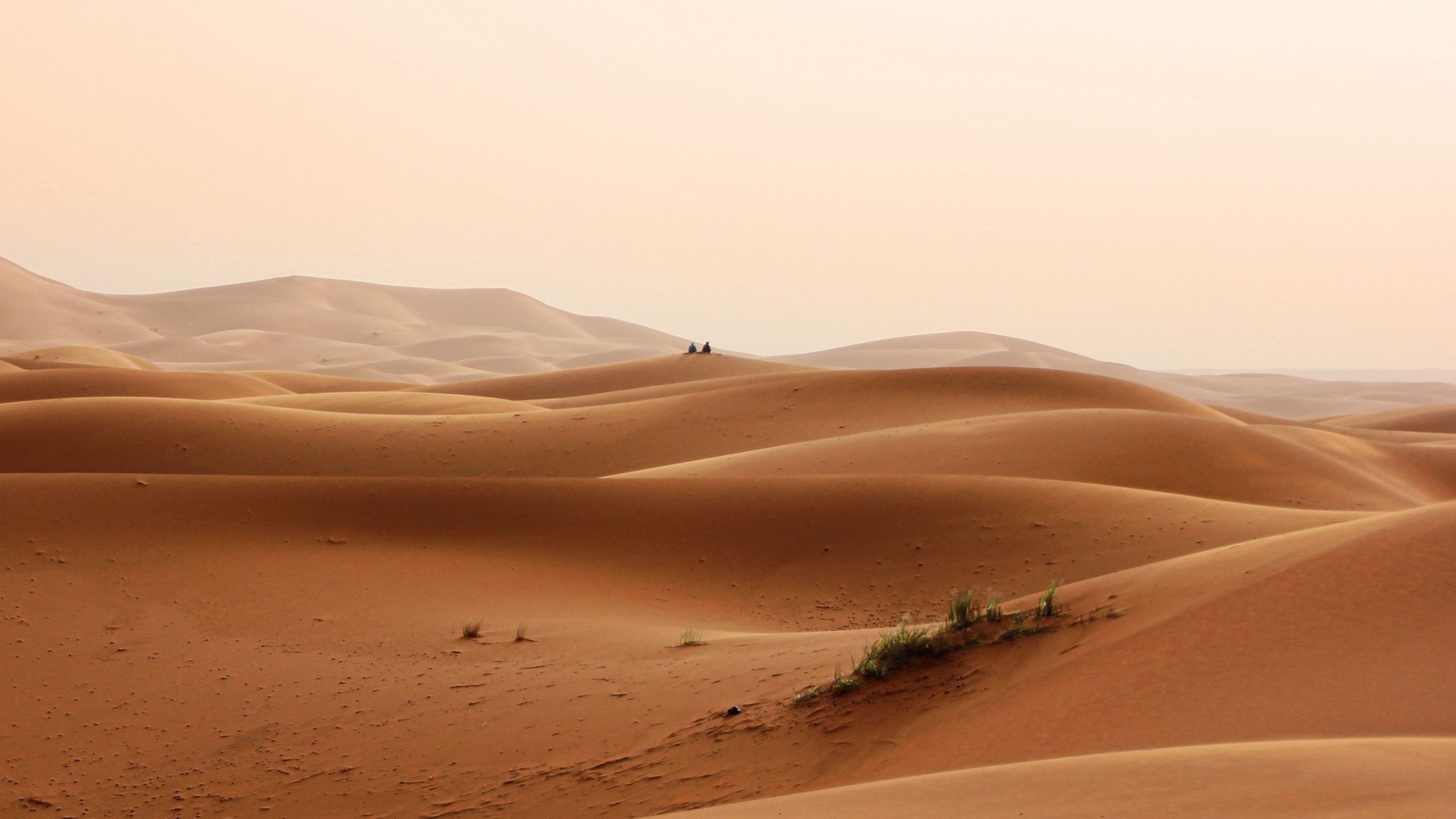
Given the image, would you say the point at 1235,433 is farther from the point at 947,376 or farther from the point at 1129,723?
the point at 1129,723

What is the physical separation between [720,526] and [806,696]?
8.41 metres

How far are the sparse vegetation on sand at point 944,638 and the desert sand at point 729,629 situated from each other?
6 centimetres

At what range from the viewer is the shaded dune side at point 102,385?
119 ft

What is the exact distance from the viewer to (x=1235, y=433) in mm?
25141

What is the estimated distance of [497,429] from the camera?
2877cm

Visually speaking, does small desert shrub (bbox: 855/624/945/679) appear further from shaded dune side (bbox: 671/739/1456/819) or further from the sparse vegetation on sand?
shaded dune side (bbox: 671/739/1456/819)

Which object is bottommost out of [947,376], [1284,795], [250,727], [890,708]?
[250,727]

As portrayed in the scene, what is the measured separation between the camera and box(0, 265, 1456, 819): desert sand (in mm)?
5883

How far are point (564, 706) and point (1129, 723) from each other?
15.3 ft

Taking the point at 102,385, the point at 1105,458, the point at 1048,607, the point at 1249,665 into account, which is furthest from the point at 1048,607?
the point at 102,385

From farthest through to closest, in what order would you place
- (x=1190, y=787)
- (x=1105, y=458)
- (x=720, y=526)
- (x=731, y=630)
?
(x=1105, y=458), (x=720, y=526), (x=731, y=630), (x=1190, y=787)

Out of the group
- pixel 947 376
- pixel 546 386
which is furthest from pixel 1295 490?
pixel 546 386

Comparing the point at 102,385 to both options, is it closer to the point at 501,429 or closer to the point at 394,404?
the point at 394,404

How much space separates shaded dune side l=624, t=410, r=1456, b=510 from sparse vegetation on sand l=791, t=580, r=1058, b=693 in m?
12.3
